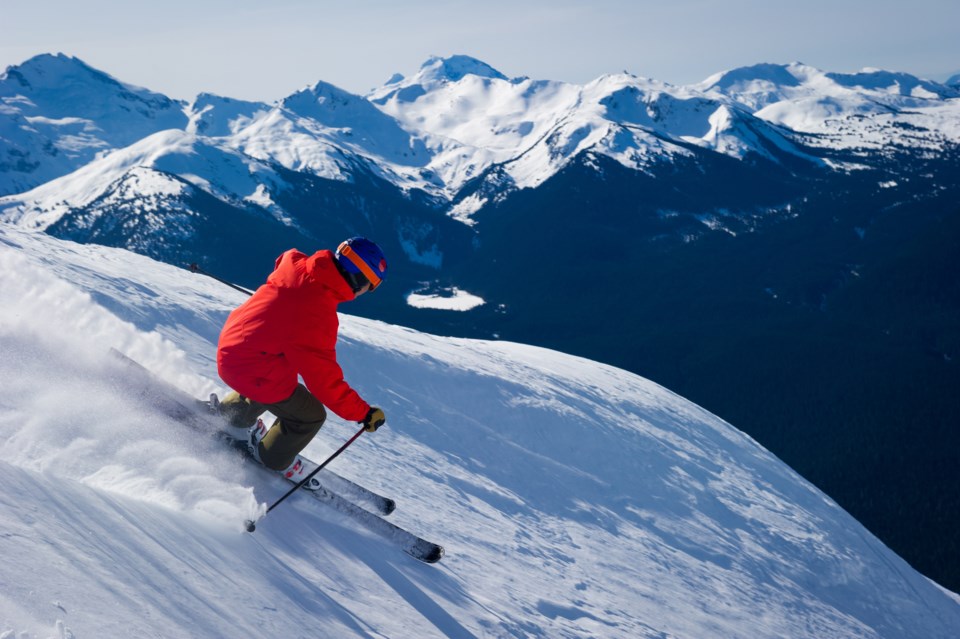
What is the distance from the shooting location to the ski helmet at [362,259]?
20.3 feet

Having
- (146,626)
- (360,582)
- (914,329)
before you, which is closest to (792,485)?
(360,582)

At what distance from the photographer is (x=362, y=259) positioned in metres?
6.24

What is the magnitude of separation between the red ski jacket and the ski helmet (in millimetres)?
113

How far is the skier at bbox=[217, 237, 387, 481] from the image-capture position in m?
5.99

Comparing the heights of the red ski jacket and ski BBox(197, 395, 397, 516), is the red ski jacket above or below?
above

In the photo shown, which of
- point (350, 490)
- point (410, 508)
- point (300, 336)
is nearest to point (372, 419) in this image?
point (300, 336)

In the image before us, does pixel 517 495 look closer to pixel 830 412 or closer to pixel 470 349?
pixel 470 349

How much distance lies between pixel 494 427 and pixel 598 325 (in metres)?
174

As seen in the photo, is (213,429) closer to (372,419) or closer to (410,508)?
(372,419)

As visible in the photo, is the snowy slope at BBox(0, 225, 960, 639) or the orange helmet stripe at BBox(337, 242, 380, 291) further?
the orange helmet stripe at BBox(337, 242, 380, 291)

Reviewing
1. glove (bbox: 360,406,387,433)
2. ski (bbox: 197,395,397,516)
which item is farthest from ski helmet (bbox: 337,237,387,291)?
ski (bbox: 197,395,397,516)

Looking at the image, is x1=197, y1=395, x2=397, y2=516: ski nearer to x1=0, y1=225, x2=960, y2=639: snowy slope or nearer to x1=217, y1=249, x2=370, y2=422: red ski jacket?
x1=0, y1=225, x2=960, y2=639: snowy slope

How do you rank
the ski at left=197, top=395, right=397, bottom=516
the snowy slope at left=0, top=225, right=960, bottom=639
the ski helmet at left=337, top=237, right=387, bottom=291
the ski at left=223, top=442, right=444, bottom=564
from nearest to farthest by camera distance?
the snowy slope at left=0, top=225, right=960, bottom=639
the ski helmet at left=337, top=237, right=387, bottom=291
the ski at left=223, top=442, right=444, bottom=564
the ski at left=197, top=395, right=397, bottom=516

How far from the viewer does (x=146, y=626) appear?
4090mm
